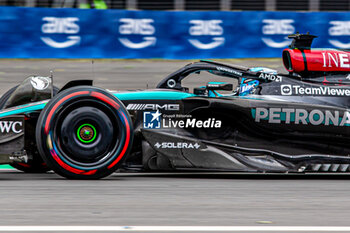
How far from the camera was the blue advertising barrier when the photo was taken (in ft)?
51.1

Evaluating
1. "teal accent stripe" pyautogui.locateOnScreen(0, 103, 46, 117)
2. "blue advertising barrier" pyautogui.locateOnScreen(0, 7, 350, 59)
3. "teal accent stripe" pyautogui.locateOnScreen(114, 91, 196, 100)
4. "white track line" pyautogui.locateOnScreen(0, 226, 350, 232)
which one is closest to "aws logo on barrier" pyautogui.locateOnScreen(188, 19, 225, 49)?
"blue advertising barrier" pyautogui.locateOnScreen(0, 7, 350, 59)

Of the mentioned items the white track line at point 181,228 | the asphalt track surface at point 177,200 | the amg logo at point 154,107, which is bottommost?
the asphalt track surface at point 177,200

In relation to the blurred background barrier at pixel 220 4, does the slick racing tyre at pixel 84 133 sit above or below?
above

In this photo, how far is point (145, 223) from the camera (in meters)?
4.13

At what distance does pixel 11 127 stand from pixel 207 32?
1040cm

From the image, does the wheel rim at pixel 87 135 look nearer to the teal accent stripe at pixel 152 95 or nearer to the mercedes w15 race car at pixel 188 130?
the mercedes w15 race car at pixel 188 130

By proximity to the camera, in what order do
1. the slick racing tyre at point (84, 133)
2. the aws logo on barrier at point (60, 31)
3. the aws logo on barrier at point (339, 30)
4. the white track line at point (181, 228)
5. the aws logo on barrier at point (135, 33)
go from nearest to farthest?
the white track line at point (181, 228) → the slick racing tyre at point (84, 133) → the aws logo on barrier at point (60, 31) → the aws logo on barrier at point (135, 33) → the aws logo on barrier at point (339, 30)

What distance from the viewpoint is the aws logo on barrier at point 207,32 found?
15875 millimetres

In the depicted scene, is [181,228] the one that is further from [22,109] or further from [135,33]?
[135,33]

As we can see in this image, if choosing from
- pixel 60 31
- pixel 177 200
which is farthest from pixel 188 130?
pixel 60 31

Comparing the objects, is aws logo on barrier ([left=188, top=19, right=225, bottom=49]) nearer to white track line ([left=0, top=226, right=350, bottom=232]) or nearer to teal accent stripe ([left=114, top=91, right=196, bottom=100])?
teal accent stripe ([left=114, top=91, right=196, bottom=100])

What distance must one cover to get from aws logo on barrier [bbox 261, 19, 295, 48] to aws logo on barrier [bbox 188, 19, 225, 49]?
109 cm

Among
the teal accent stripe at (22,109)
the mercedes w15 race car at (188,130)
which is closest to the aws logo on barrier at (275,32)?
the mercedes w15 race car at (188,130)

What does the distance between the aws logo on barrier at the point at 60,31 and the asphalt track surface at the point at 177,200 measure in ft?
28.8
